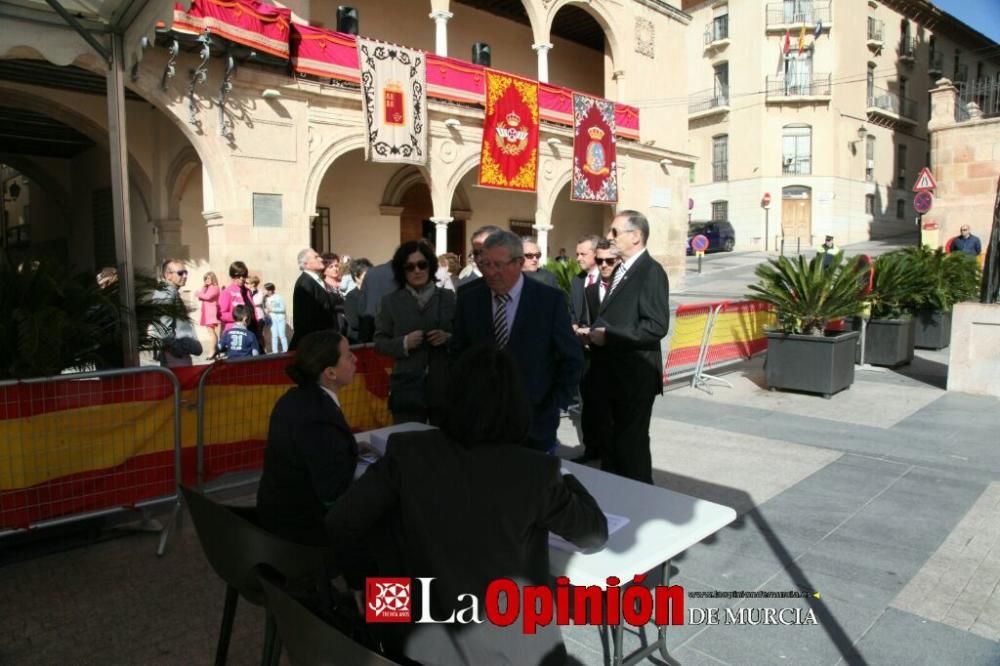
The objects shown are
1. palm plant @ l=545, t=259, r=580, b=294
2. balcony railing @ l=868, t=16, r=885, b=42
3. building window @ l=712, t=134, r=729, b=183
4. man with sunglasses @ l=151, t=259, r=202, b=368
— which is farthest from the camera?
building window @ l=712, t=134, r=729, b=183

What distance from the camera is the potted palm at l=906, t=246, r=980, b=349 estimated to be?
31.8 ft

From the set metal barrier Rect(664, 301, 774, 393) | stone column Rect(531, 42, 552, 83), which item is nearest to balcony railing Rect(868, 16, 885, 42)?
stone column Rect(531, 42, 552, 83)

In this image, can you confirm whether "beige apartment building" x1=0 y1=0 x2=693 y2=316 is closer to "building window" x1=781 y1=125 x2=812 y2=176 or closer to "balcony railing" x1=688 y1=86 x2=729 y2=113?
"building window" x1=781 y1=125 x2=812 y2=176

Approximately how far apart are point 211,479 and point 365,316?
204 cm

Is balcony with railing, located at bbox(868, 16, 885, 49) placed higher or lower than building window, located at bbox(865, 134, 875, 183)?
higher

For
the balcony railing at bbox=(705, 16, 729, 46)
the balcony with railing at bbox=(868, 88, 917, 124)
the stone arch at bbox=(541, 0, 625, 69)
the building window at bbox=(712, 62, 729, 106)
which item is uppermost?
the balcony railing at bbox=(705, 16, 729, 46)

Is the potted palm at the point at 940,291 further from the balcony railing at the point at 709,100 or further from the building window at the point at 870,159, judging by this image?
the building window at the point at 870,159

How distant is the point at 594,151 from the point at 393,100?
6315 mm

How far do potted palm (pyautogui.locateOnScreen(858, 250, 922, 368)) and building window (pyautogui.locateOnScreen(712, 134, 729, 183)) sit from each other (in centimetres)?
2853

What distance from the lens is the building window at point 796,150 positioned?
112 ft

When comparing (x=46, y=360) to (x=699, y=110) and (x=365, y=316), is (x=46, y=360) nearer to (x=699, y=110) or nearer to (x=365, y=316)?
(x=365, y=316)

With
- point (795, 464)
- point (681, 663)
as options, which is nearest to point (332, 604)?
point (681, 663)

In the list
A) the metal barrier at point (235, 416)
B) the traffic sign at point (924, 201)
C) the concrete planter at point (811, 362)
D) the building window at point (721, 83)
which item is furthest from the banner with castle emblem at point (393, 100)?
the building window at point (721, 83)

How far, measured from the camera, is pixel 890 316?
8805 mm
